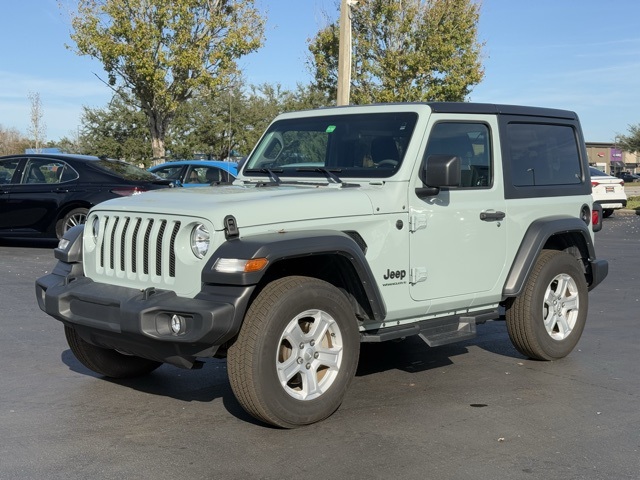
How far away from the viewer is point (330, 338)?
518 cm

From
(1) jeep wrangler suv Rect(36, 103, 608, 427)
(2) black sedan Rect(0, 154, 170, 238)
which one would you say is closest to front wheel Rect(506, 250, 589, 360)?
(1) jeep wrangler suv Rect(36, 103, 608, 427)

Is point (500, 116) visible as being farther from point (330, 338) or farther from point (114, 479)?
point (114, 479)

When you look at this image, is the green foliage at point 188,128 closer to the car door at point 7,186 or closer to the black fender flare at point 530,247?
the car door at point 7,186

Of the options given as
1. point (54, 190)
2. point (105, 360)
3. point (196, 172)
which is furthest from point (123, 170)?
point (105, 360)

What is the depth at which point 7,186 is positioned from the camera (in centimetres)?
1428

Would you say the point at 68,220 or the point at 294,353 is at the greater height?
the point at 68,220

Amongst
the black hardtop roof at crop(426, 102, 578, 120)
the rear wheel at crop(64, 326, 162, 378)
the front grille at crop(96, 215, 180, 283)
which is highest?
the black hardtop roof at crop(426, 102, 578, 120)

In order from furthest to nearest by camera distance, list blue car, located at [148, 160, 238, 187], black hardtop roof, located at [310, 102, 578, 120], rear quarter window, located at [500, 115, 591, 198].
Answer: blue car, located at [148, 160, 238, 187] → rear quarter window, located at [500, 115, 591, 198] → black hardtop roof, located at [310, 102, 578, 120]

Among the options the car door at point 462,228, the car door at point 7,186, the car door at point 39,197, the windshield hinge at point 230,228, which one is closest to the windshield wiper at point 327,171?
the car door at point 462,228

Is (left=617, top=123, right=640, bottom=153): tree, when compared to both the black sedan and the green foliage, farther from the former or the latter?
the black sedan

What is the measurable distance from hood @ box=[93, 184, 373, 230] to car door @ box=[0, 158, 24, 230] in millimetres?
9349

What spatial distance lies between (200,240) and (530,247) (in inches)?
107

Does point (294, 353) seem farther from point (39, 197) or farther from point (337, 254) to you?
point (39, 197)

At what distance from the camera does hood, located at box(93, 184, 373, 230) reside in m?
4.88
